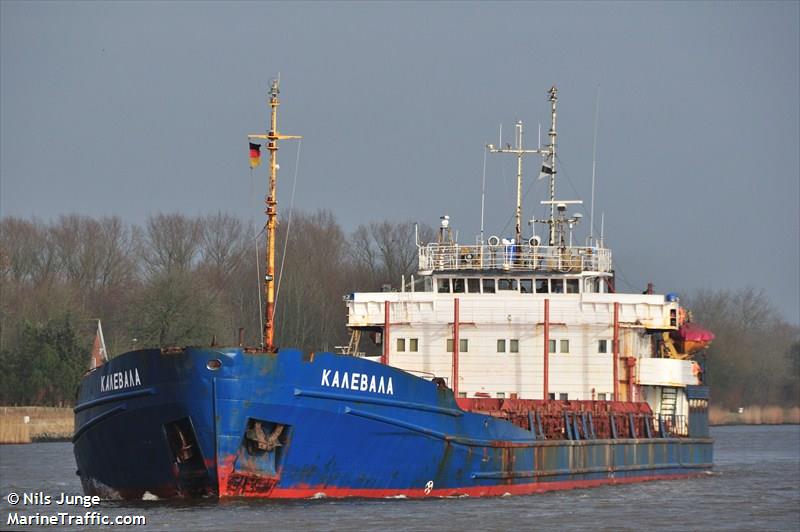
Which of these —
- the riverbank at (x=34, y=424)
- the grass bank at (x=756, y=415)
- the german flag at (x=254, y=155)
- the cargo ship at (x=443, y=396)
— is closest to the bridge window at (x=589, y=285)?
the cargo ship at (x=443, y=396)

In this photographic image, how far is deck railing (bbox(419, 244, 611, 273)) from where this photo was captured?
38031mm

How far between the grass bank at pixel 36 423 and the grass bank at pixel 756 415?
36.8 metres

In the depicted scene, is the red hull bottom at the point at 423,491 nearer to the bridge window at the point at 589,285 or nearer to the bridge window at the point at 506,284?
the bridge window at the point at 589,285

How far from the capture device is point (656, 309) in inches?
1516

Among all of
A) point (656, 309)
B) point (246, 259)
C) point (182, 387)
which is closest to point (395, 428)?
point (182, 387)

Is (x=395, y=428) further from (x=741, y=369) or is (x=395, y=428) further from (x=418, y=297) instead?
(x=741, y=369)

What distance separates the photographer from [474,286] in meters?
38.1

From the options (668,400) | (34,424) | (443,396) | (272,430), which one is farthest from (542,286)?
(34,424)

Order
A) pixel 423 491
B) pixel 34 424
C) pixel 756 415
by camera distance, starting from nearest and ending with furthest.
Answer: pixel 423 491
pixel 34 424
pixel 756 415

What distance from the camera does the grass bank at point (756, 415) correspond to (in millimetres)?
84500

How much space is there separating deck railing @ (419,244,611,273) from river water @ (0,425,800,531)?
5.79 metres

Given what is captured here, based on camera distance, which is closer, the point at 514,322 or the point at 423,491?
the point at 423,491

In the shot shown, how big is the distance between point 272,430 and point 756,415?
63.6 m

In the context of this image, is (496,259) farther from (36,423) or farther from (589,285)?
(36,423)
